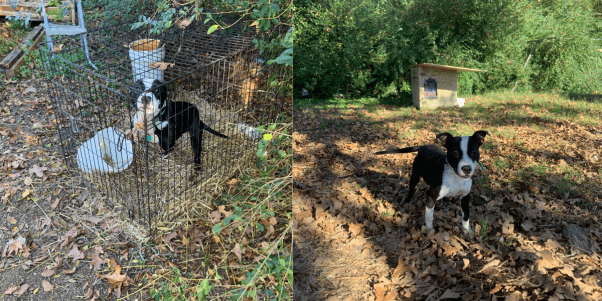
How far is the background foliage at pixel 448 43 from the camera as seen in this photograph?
148cm

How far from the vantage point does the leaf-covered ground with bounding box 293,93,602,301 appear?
1.16 meters

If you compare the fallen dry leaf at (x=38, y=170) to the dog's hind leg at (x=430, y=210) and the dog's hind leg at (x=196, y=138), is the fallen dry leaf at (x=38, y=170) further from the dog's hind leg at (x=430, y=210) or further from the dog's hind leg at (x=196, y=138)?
the dog's hind leg at (x=430, y=210)

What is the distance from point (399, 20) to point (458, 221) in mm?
930

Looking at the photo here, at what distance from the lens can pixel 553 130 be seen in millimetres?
1493

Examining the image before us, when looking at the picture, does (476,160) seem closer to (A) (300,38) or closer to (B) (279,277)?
(B) (279,277)

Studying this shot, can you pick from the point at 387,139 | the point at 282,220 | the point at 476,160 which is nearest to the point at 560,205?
the point at 476,160

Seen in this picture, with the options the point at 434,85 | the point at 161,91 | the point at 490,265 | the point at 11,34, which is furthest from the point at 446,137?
the point at 11,34

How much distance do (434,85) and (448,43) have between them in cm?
21

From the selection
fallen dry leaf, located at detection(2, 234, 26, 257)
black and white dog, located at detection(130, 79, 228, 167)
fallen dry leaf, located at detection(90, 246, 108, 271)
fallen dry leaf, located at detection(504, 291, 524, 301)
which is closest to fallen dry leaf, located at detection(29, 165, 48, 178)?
fallen dry leaf, located at detection(2, 234, 26, 257)

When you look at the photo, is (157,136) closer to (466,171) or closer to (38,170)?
(38,170)

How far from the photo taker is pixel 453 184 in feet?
4.64

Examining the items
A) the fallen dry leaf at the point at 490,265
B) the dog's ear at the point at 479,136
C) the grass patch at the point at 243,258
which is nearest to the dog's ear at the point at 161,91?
the grass patch at the point at 243,258

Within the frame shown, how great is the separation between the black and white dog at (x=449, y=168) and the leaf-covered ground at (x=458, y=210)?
0.09m

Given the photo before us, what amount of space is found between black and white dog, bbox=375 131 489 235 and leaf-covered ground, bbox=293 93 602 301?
0.29ft
